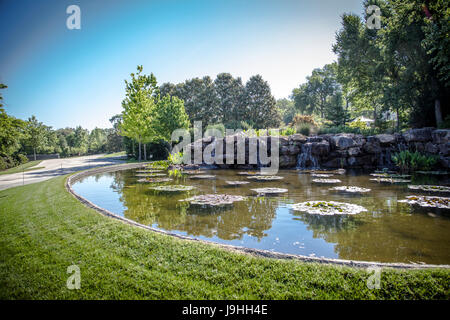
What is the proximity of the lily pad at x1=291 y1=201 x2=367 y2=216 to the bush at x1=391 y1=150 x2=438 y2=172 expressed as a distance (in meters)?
10.6

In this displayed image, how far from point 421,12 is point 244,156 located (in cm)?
1513

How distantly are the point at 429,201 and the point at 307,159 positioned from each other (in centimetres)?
1093

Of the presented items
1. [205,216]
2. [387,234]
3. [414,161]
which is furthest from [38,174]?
[414,161]

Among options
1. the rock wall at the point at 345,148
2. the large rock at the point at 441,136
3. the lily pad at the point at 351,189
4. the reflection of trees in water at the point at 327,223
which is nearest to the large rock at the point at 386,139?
the rock wall at the point at 345,148

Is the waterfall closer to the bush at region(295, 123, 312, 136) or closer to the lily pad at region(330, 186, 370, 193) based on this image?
the bush at region(295, 123, 312, 136)

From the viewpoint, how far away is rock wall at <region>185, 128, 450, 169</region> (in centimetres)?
1580

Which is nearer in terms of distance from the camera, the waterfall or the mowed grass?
the mowed grass

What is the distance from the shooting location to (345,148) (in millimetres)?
17219

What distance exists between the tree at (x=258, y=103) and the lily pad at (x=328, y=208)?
33.0m

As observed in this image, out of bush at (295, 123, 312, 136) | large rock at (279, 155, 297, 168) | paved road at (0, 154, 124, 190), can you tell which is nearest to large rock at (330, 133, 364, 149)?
large rock at (279, 155, 297, 168)

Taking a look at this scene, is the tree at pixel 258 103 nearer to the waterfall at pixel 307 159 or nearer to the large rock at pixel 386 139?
the waterfall at pixel 307 159

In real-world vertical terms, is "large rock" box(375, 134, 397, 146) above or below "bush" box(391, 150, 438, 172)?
above

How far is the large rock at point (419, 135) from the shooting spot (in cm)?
1528

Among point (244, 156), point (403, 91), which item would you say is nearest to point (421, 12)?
point (403, 91)
